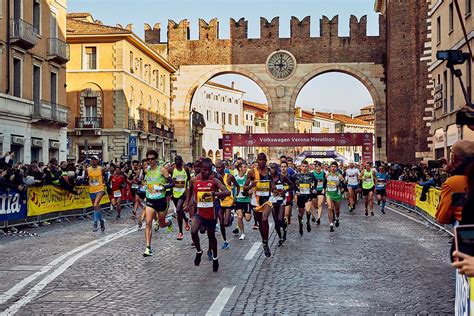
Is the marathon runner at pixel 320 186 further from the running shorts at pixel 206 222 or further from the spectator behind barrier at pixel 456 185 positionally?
the spectator behind barrier at pixel 456 185

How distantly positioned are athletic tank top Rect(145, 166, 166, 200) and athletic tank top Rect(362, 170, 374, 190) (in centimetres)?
1254

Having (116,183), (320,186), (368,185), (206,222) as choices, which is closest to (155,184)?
(206,222)

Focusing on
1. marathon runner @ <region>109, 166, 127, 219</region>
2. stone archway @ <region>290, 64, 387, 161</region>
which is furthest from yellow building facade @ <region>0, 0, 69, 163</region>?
stone archway @ <region>290, 64, 387, 161</region>

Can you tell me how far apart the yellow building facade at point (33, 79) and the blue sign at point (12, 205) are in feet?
40.8

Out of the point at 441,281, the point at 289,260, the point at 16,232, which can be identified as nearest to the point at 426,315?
the point at 441,281

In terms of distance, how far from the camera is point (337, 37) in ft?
188

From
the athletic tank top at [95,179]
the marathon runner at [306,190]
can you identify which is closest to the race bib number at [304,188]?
the marathon runner at [306,190]

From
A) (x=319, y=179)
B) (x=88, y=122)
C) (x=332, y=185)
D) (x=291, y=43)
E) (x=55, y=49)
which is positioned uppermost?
(x=291, y=43)

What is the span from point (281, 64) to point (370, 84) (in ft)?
23.3

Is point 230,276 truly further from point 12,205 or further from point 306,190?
point 12,205

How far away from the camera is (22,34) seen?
30938mm

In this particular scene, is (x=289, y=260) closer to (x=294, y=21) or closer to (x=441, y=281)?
(x=441, y=281)

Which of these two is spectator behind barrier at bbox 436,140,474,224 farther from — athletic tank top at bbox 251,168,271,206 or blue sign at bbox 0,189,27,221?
blue sign at bbox 0,189,27,221

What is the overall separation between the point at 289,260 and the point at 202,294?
11.5 feet
